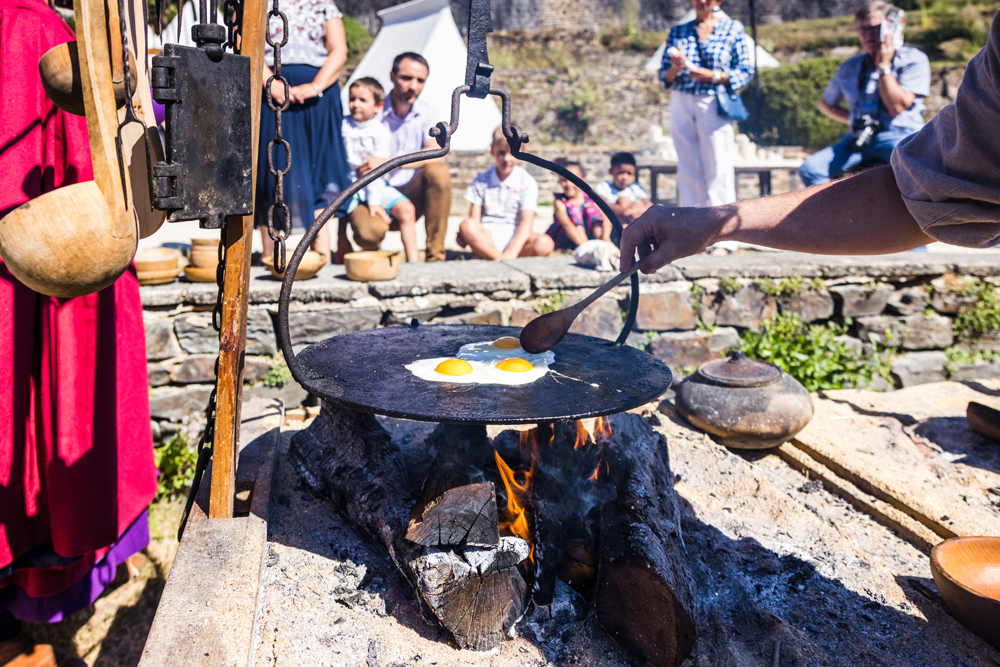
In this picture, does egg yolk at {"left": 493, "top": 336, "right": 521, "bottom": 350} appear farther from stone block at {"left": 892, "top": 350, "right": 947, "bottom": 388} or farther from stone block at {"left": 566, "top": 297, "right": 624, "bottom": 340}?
stone block at {"left": 892, "top": 350, "right": 947, "bottom": 388}

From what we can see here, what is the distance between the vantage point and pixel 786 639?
203 centimetres

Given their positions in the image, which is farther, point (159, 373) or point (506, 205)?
point (506, 205)

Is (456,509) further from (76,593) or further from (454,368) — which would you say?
(76,593)

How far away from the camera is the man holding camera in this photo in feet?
17.1

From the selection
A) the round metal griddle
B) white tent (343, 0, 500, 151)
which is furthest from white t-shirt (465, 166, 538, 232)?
white tent (343, 0, 500, 151)

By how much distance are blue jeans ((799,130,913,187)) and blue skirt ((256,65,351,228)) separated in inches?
154

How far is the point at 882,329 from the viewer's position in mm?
5062

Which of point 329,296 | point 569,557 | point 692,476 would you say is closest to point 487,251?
point 329,296

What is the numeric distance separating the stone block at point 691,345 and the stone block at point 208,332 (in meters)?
2.73

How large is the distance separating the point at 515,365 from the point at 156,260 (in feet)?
9.61

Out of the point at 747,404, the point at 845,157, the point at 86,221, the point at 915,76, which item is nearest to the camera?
the point at 86,221

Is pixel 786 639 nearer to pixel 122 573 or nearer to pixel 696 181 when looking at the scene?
pixel 122 573

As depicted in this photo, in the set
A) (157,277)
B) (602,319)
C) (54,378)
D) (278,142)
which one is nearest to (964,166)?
(278,142)

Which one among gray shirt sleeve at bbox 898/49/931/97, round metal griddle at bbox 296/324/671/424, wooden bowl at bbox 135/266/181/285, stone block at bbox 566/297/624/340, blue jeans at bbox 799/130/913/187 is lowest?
stone block at bbox 566/297/624/340
